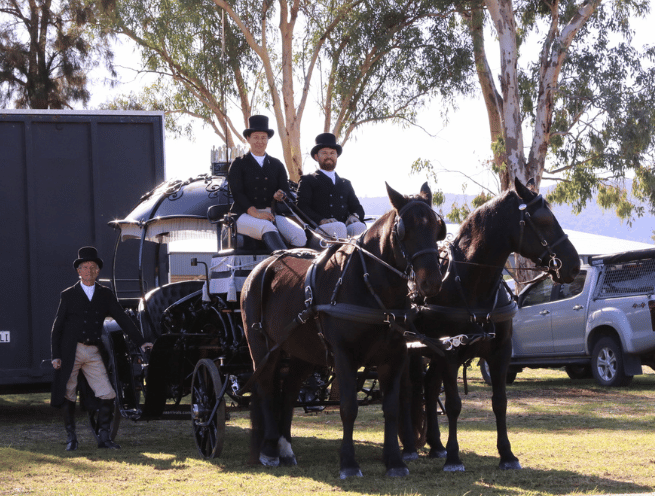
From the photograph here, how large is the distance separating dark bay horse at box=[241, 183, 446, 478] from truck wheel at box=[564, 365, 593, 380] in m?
10.4

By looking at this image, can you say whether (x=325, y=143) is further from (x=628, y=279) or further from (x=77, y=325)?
(x=628, y=279)

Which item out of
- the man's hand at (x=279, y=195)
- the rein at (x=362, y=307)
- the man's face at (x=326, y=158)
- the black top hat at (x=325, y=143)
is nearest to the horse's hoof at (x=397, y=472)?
the rein at (x=362, y=307)

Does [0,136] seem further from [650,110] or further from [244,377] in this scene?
[650,110]

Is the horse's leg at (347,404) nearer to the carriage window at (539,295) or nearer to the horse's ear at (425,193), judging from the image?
the horse's ear at (425,193)

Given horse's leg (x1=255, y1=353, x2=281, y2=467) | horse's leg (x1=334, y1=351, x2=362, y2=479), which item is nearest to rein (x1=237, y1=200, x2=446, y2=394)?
horse's leg (x1=334, y1=351, x2=362, y2=479)

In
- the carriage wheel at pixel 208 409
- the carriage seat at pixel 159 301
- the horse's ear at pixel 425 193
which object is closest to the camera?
the horse's ear at pixel 425 193

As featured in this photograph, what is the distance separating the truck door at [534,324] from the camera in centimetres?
1609

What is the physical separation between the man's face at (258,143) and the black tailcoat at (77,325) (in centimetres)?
213

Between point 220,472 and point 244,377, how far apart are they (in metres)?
1.24

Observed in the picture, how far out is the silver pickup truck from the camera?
14.4 metres

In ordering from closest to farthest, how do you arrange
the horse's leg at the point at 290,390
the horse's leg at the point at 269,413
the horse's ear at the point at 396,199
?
the horse's ear at the point at 396,199 < the horse's leg at the point at 269,413 < the horse's leg at the point at 290,390

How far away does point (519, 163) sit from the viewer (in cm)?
2225

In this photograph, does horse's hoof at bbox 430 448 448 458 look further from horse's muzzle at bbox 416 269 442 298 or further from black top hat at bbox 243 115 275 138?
black top hat at bbox 243 115 275 138

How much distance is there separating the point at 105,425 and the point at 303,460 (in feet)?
7.54
